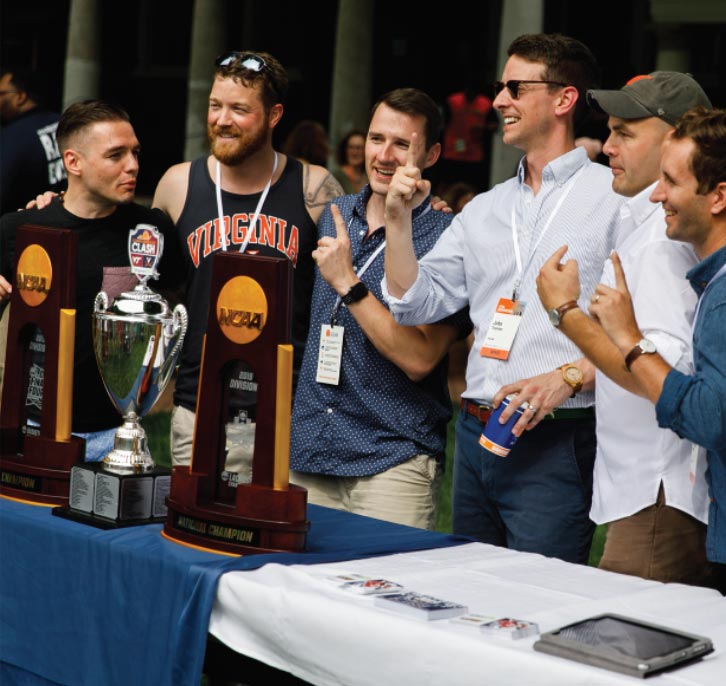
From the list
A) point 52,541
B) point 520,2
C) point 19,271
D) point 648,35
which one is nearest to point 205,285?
point 19,271

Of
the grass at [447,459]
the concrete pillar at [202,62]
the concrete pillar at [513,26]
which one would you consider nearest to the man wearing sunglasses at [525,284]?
the grass at [447,459]

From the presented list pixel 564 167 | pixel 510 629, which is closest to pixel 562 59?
pixel 564 167

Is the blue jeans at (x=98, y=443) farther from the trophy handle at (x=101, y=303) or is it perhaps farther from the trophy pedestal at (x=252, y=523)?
the trophy pedestal at (x=252, y=523)

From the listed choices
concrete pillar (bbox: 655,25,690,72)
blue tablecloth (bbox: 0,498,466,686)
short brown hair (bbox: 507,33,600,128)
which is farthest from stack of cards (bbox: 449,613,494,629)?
concrete pillar (bbox: 655,25,690,72)

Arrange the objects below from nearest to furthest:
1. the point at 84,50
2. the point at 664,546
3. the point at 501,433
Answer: the point at 664,546 → the point at 501,433 → the point at 84,50

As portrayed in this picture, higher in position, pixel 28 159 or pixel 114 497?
pixel 28 159

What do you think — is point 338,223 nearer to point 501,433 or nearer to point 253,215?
point 253,215

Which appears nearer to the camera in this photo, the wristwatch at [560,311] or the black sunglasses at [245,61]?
the wristwatch at [560,311]

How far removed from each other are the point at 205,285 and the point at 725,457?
1.73 m

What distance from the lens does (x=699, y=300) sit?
255cm

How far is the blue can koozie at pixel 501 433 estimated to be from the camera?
2.96 meters

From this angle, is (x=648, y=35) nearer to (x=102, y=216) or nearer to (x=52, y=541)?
(x=102, y=216)

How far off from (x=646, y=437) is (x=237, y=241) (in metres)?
1.45

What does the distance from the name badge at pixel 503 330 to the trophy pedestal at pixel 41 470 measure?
1.04m
